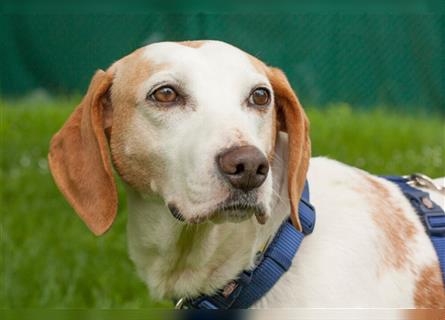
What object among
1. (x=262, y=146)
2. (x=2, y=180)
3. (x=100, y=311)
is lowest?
(x=2, y=180)

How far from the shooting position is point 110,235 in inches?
213

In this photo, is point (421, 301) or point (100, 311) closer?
point (100, 311)

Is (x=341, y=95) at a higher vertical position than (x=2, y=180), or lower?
lower

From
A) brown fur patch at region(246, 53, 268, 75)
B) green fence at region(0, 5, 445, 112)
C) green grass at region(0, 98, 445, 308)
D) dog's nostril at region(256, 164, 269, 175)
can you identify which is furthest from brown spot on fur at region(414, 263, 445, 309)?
green fence at region(0, 5, 445, 112)

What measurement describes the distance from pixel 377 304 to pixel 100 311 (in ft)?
3.13

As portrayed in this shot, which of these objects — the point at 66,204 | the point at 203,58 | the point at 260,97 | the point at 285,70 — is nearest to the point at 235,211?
the point at 260,97

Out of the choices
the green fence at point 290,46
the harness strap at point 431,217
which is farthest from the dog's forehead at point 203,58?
the green fence at point 290,46

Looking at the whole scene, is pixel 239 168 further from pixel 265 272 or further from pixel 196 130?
pixel 265 272

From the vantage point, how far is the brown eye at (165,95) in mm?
2990

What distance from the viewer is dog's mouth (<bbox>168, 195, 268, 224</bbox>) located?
2.70m

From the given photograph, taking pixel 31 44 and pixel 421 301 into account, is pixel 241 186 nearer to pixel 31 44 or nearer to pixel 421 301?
pixel 421 301

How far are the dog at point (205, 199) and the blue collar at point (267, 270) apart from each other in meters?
0.03

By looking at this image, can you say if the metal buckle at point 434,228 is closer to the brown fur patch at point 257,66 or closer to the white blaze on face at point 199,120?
the white blaze on face at point 199,120

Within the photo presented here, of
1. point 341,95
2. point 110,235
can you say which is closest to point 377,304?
point 110,235
